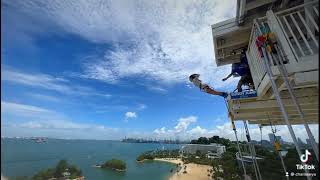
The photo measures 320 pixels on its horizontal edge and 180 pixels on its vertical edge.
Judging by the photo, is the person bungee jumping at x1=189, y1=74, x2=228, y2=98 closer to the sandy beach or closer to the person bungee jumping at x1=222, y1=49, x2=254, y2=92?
the person bungee jumping at x1=222, y1=49, x2=254, y2=92

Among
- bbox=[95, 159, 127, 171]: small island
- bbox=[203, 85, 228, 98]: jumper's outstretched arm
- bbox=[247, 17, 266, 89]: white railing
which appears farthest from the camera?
bbox=[95, 159, 127, 171]: small island

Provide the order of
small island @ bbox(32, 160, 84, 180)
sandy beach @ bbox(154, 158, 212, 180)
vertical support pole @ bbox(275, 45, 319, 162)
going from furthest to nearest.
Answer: sandy beach @ bbox(154, 158, 212, 180) < small island @ bbox(32, 160, 84, 180) < vertical support pole @ bbox(275, 45, 319, 162)

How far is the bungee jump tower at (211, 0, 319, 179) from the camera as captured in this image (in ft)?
12.6

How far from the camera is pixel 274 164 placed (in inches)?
948

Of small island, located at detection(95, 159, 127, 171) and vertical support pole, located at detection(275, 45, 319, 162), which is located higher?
small island, located at detection(95, 159, 127, 171)

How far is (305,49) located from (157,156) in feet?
349

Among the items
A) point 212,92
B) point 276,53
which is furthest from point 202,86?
point 276,53

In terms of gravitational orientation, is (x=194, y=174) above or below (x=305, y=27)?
below

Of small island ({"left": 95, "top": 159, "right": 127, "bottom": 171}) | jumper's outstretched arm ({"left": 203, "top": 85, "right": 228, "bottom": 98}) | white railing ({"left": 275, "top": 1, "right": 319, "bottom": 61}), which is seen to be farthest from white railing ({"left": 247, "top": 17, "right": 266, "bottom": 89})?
small island ({"left": 95, "top": 159, "right": 127, "bottom": 171})

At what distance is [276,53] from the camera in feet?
14.3

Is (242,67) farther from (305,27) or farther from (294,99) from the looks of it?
(294,99)

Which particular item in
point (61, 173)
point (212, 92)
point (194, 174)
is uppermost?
point (212, 92)

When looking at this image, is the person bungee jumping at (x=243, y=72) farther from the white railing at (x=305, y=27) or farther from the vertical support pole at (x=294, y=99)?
the vertical support pole at (x=294, y=99)

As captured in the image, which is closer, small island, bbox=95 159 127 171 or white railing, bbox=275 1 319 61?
white railing, bbox=275 1 319 61
